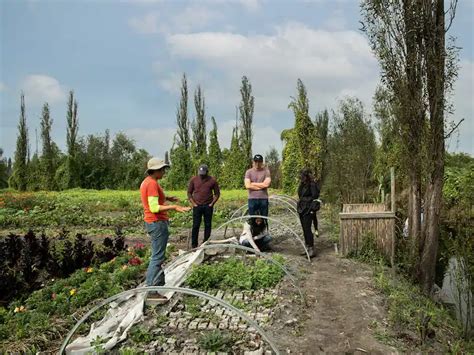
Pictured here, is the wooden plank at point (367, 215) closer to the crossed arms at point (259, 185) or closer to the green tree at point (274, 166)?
the crossed arms at point (259, 185)

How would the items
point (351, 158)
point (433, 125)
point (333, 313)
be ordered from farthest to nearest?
1. point (351, 158)
2. point (433, 125)
3. point (333, 313)

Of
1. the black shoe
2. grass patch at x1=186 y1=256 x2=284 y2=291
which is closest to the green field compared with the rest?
grass patch at x1=186 y1=256 x2=284 y2=291

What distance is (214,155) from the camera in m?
35.0

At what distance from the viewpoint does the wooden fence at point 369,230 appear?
921cm

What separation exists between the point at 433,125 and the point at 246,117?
28.3 m

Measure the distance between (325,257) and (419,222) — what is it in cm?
204

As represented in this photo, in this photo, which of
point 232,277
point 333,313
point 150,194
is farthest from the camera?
point 232,277

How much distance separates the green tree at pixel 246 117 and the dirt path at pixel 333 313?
86.4 ft

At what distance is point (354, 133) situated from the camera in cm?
1736

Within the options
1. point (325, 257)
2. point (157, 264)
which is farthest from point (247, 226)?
point (157, 264)

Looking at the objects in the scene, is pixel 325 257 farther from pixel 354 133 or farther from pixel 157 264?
pixel 354 133

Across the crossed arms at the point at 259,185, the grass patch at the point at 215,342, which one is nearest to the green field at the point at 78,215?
the crossed arms at the point at 259,185

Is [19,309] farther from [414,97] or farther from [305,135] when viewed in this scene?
[305,135]

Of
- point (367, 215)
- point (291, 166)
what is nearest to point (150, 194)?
point (367, 215)
